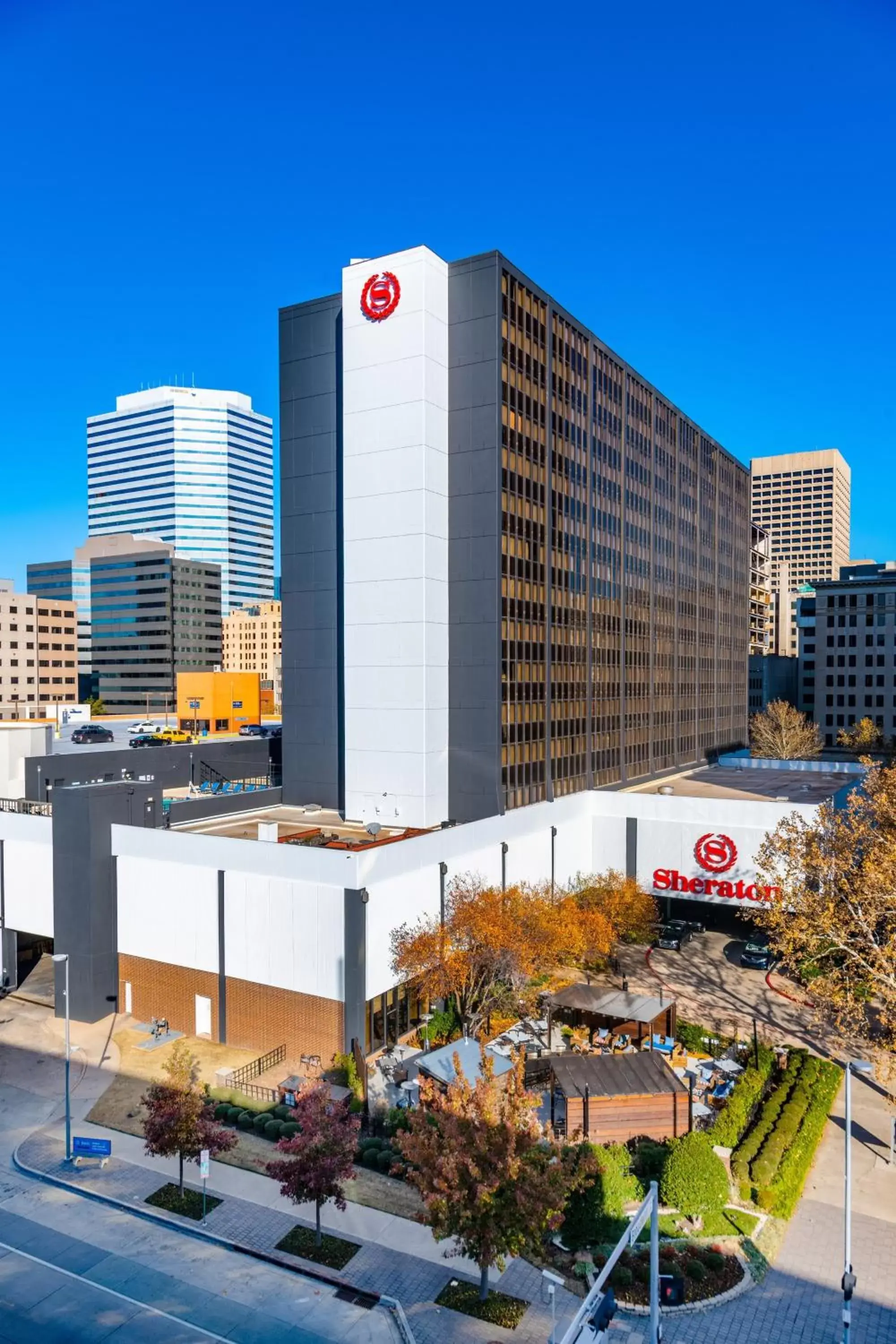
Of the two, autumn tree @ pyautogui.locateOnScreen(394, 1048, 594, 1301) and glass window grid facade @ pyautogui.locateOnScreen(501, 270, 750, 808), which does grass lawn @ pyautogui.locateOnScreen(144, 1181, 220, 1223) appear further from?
glass window grid facade @ pyautogui.locateOnScreen(501, 270, 750, 808)

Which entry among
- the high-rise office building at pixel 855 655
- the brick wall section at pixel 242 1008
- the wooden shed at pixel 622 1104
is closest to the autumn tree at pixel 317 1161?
the wooden shed at pixel 622 1104

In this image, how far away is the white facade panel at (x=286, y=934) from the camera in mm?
36812

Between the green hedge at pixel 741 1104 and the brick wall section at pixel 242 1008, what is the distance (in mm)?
15231

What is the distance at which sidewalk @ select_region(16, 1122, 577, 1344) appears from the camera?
21.2 meters

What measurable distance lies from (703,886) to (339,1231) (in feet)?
111

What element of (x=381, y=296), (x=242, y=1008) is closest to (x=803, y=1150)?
(x=242, y=1008)

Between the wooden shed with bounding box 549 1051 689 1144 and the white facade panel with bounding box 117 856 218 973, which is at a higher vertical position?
the white facade panel with bounding box 117 856 218 973

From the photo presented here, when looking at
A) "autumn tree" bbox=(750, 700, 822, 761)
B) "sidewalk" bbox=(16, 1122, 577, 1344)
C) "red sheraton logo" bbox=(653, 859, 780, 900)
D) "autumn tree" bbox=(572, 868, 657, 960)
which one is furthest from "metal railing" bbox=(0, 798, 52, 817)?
"autumn tree" bbox=(750, 700, 822, 761)

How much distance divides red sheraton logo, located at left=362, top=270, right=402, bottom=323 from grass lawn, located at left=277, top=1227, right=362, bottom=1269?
43797mm

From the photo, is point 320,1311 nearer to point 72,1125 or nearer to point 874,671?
point 72,1125

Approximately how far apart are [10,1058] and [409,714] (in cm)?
2492

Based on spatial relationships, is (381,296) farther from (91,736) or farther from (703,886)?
(91,736)

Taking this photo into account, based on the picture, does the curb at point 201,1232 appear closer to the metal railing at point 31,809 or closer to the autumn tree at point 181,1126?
the autumn tree at point 181,1126

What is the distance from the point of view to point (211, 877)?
40062 mm
